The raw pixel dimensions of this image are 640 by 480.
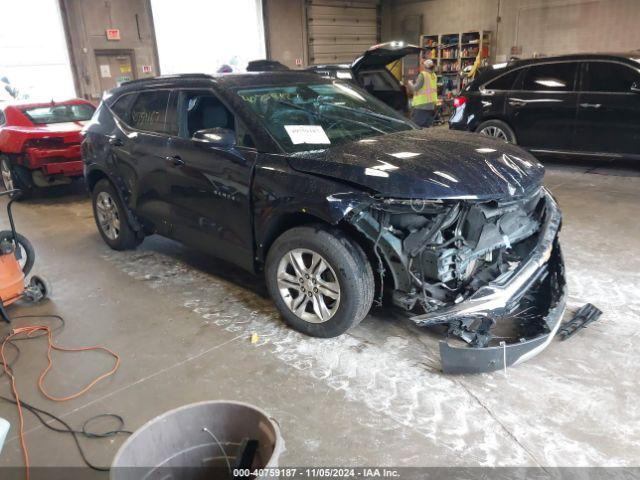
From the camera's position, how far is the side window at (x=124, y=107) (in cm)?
430

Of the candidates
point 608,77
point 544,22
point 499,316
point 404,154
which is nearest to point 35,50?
point 404,154

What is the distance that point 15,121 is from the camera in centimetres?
708

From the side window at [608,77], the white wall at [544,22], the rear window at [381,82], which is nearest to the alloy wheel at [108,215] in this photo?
the rear window at [381,82]

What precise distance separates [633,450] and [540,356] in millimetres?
746

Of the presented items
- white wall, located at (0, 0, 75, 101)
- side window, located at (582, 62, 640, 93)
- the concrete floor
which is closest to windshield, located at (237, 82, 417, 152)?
the concrete floor

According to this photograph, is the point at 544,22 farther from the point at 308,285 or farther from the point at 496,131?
the point at 308,285

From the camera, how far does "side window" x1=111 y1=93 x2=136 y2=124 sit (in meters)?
4.30

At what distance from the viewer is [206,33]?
1267cm

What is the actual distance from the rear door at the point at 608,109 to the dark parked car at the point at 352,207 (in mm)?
4321

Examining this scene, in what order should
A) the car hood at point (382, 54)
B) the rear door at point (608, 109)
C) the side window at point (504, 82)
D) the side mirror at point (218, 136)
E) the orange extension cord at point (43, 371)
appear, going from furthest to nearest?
the side window at point (504, 82) < the rear door at point (608, 109) < the car hood at point (382, 54) < the side mirror at point (218, 136) < the orange extension cord at point (43, 371)

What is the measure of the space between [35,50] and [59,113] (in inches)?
155

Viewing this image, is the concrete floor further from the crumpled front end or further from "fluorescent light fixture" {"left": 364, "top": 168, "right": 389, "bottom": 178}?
"fluorescent light fixture" {"left": 364, "top": 168, "right": 389, "bottom": 178}

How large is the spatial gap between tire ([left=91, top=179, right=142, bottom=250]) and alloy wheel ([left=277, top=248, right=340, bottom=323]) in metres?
2.11

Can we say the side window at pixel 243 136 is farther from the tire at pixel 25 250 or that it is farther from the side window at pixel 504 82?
the side window at pixel 504 82
